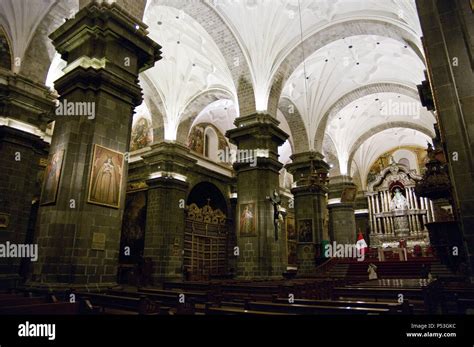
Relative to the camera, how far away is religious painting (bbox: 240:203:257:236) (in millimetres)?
10594

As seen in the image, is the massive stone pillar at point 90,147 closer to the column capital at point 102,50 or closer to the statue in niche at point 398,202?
the column capital at point 102,50

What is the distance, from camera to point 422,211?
2252cm

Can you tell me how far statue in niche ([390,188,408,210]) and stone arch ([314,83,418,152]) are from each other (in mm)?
9904

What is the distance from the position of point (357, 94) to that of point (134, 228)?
41.7 ft

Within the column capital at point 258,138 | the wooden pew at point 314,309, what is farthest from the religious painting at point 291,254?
the wooden pew at point 314,309

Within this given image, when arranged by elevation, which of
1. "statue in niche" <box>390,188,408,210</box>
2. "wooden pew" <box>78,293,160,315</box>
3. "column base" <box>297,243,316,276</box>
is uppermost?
"statue in niche" <box>390,188,408,210</box>

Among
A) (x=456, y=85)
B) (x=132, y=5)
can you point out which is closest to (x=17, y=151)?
(x=132, y=5)

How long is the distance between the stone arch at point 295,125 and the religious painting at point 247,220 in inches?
221

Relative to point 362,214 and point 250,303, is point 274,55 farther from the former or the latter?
point 362,214

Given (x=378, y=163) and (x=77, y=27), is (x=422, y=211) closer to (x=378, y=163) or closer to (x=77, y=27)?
(x=378, y=163)

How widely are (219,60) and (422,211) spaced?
18.2 meters

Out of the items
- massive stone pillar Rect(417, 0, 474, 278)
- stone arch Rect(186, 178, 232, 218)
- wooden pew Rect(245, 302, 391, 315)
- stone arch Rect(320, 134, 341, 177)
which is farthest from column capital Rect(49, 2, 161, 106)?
stone arch Rect(320, 134, 341, 177)

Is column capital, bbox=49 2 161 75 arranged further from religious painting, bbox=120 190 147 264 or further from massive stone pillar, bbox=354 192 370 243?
massive stone pillar, bbox=354 192 370 243

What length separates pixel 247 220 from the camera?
1075 cm
